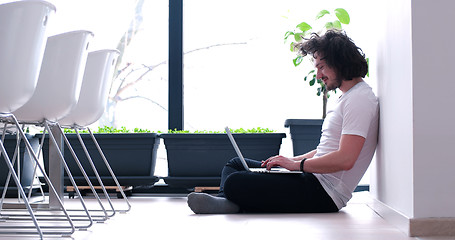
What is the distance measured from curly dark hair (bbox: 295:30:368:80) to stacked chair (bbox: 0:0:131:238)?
110 centimetres

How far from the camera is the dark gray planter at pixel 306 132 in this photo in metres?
4.30

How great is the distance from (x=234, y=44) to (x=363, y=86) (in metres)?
2.11

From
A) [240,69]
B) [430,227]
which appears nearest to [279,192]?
[430,227]

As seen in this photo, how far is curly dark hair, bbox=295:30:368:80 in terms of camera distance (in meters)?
3.05

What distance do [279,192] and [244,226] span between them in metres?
0.54

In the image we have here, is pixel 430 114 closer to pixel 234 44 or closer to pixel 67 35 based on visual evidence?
pixel 67 35

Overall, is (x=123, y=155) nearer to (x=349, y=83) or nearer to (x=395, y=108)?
(x=349, y=83)

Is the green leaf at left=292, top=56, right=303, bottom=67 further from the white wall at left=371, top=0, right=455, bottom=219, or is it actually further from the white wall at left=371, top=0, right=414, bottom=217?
the white wall at left=371, top=0, right=455, bottom=219

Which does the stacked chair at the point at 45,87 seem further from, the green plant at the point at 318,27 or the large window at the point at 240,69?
the large window at the point at 240,69

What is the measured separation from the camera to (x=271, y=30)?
4898 mm

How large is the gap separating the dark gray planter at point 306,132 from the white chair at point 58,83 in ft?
5.90

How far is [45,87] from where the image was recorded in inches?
109

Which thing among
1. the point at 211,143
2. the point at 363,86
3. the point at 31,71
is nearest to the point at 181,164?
the point at 211,143

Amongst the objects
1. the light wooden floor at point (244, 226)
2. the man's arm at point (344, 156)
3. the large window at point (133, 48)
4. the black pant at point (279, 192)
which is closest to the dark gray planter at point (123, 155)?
the large window at point (133, 48)
